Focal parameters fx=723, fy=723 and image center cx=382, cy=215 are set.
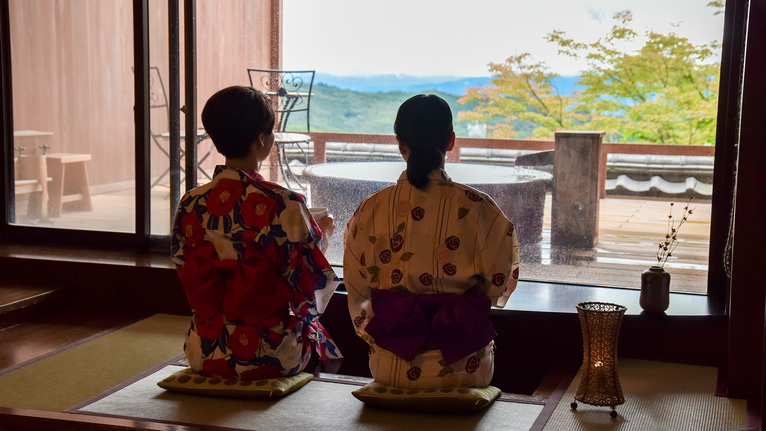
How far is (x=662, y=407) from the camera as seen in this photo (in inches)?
95.6

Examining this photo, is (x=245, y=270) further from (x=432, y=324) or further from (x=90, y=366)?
(x=90, y=366)

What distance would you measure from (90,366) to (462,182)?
1.85 m

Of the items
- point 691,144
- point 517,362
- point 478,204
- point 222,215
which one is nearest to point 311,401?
point 222,215

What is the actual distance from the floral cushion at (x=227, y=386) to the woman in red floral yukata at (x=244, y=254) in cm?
5

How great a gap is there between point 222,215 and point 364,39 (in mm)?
1560

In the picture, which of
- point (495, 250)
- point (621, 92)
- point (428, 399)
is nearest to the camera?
point (428, 399)

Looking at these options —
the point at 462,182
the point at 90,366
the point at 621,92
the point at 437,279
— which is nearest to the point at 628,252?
the point at 621,92

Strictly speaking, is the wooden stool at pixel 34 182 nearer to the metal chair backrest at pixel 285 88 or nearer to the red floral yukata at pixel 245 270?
the metal chair backrest at pixel 285 88

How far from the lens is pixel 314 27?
3.73 meters

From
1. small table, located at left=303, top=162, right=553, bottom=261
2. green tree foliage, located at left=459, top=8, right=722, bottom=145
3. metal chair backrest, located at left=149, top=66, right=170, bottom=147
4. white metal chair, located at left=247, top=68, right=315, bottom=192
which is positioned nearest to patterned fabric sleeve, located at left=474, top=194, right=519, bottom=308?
small table, located at left=303, top=162, right=553, bottom=261

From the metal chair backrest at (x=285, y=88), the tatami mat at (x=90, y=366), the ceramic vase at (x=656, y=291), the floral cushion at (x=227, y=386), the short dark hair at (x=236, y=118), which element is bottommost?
the tatami mat at (x=90, y=366)

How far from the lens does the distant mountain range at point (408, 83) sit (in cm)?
354

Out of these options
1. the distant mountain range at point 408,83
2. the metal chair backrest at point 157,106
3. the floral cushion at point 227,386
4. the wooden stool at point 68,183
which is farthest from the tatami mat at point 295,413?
the wooden stool at point 68,183

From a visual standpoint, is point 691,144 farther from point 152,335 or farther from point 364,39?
point 152,335
